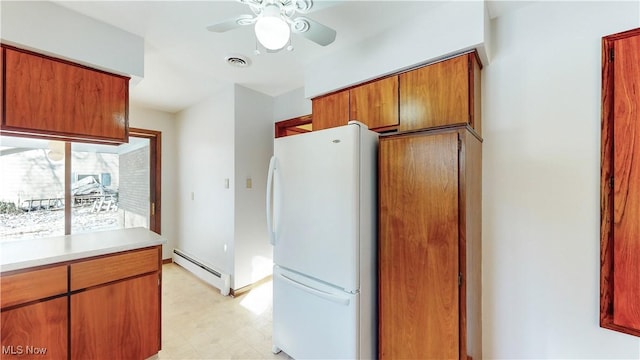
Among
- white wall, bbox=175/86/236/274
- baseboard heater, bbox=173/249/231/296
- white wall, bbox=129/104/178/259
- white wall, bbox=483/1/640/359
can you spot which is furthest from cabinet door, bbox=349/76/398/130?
white wall, bbox=129/104/178/259

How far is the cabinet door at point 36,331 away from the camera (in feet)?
4.40

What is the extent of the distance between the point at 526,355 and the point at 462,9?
2.16m

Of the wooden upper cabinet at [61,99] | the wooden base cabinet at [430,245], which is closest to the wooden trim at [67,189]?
the wooden upper cabinet at [61,99]

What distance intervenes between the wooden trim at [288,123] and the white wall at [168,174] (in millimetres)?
1867

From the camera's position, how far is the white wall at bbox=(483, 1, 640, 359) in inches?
56.2

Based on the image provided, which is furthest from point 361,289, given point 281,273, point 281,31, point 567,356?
point 281,31

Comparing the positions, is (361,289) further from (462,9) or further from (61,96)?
(61,96)

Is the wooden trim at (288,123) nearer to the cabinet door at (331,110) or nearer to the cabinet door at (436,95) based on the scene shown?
the cabinet door at (331,110)

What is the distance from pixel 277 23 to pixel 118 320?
80.7 inches

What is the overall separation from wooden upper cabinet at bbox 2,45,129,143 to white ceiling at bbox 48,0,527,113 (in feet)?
1.06

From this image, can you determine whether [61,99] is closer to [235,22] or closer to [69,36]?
[69,36]

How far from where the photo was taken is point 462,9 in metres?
1.58

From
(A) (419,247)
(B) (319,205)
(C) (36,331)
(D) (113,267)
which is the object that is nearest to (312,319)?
(B) (319,205)

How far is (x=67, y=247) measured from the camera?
5.32 ft
